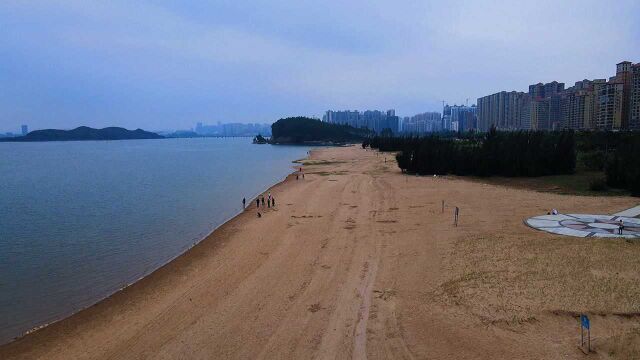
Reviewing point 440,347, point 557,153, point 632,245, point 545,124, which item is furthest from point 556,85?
point 440,347

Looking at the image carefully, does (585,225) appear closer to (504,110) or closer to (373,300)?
(373,300)

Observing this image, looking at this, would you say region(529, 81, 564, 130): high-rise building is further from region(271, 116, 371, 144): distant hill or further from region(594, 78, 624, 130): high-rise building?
region(271, 116, 371, 144): distant hill

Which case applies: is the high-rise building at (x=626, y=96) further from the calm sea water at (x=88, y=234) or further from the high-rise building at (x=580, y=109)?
the calm sea water at (x=88, y=234)

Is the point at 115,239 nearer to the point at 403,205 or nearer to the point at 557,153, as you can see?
the point at 403,205

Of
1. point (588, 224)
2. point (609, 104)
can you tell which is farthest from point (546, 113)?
point (588, 224)

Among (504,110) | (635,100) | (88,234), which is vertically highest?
(504,110)

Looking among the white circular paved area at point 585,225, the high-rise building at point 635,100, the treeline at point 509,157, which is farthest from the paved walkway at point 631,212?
the high-rise building at point 635,100
